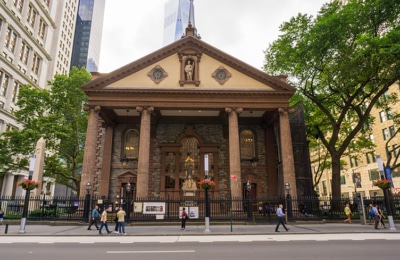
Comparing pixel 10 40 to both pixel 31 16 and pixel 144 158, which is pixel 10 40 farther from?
pixel 144 158

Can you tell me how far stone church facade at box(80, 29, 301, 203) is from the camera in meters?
23.9

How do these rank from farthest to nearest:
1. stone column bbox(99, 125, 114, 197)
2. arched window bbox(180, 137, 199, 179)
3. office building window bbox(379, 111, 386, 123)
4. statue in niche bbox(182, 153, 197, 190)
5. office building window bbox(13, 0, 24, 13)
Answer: office building window bbox(13, 0, 24, 13) → office building window bbox(379, 111, 386, 123) → arched window bbox(180, 137, 199, 179) → stone column bbox(99, 125, 114, 197) → statue in niche bbox(182, 153, 197, 190)

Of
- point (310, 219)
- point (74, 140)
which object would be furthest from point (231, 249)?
point (74, 140)

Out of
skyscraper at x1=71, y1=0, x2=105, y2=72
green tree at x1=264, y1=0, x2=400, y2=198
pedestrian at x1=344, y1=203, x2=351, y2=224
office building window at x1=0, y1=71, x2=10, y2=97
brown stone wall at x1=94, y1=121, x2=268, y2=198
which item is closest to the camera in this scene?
pedestrian at x1=344, y1=203, x2=351, y2=224

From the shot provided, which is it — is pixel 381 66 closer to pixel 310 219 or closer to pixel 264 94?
pixel 264 94

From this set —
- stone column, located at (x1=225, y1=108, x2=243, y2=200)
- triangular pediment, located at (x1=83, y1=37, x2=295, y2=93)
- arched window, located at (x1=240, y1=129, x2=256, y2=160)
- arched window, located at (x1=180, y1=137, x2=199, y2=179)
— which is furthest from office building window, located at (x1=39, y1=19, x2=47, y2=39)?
stone column, located at (x1=225, y1=108, x2=243, y2=200)

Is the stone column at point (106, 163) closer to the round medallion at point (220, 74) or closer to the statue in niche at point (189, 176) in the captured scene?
the statue in niche at point (189, 176)

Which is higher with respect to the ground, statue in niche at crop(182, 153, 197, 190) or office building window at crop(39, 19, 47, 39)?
office building window at crop(39, 19, 47, 39)

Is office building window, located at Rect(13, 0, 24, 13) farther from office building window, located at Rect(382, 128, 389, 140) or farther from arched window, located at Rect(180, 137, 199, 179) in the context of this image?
office building window, located at Rect(382, 128, 389, 140)

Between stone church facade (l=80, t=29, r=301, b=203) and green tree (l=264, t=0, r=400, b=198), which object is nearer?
green tree (l=264, t=0, r=400, b=198)

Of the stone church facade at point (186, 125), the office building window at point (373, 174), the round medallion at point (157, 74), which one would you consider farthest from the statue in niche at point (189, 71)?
the office building window at point (373, 174)

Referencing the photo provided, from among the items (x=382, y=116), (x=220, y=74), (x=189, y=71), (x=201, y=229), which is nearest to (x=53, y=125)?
(x=189, y=71)

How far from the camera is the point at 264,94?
978 inches

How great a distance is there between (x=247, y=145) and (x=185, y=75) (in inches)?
415
